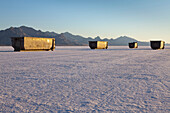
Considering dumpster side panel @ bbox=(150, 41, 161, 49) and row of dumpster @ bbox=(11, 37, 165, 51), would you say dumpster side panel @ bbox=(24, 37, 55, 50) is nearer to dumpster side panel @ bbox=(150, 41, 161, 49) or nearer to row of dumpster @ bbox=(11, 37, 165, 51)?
row of dumpster @ bbox=(11, 37, 165, 51)

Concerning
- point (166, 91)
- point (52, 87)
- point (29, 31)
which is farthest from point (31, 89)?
point (29, 31)

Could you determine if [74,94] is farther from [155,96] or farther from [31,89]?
[155,96]

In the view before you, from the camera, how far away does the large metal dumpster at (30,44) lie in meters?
16.5

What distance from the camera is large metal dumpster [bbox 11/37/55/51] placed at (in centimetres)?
1646

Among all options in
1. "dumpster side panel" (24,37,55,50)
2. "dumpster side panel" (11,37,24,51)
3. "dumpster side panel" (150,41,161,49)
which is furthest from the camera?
"dumpster side panel" (150,41,161,49)

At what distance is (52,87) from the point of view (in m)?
3.06

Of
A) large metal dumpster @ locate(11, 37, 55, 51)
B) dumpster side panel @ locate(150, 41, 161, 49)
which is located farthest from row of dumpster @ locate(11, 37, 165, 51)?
dumpster side panel @ locate(150, 41, 161, 49)

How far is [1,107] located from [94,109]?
132 centimetres

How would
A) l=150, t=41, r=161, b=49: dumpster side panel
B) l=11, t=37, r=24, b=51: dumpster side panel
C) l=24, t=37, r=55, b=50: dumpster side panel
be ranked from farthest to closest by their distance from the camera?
1. l=150, t=41, r=161, b=49: dumpster side panel
2. l=24, t=37, r=55, b=50: dumpster side panel
3. l=11, t=37, r=24, b=51: dumpster side panel

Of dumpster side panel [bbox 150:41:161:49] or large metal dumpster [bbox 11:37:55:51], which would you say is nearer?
large metal dumpster [bbox 11:37:55:51]

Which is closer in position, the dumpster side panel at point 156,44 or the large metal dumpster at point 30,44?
the large metal dumpster at point 30,44

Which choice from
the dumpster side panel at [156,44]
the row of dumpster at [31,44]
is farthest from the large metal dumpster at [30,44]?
the dumpster side panel at [156,44]

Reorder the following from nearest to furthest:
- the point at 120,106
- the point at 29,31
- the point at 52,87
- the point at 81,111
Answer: the point at 81,111 → the point at 120,106 → the point at 52,87 → the point at 29,31

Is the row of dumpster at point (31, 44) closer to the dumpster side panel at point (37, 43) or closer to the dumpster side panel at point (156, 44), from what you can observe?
the dumpster side panel at point (37, 43)
